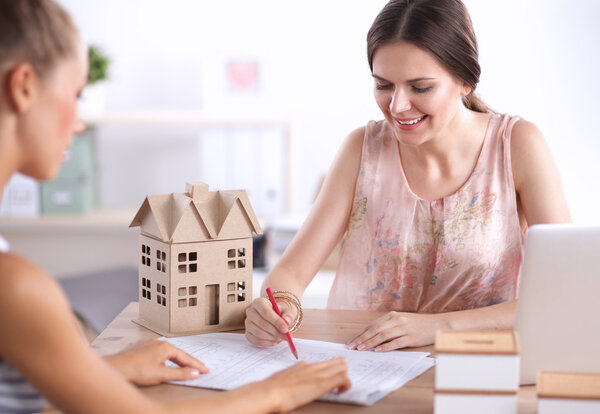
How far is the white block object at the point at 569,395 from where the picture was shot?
2.98 feet

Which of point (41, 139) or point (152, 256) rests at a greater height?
point (41, 139)

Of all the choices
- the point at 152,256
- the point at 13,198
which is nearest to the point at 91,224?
the point at 13,198

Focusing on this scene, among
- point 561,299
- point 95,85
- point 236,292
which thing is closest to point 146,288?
point 236,292

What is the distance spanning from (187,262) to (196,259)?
2 cm

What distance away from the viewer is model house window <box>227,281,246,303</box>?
4.41 ft

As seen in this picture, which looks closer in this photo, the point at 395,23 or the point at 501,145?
the point at 395,23

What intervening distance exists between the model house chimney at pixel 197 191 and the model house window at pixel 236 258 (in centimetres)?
11

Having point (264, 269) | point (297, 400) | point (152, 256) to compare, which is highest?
point (152, 256)

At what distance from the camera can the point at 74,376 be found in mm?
803

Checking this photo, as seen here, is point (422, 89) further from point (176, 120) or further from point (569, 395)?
point (176, 120)

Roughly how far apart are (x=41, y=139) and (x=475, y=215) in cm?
107

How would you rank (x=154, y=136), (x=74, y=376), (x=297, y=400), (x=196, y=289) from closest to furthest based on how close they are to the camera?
(x=74, y=376) → (x=297, y=400) → (x=196, y=289) → (x=154, y=136)

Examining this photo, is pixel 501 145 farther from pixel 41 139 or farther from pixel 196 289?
pixel 41 139

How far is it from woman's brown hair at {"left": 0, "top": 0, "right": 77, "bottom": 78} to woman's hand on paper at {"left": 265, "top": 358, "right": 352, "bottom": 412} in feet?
1.61
